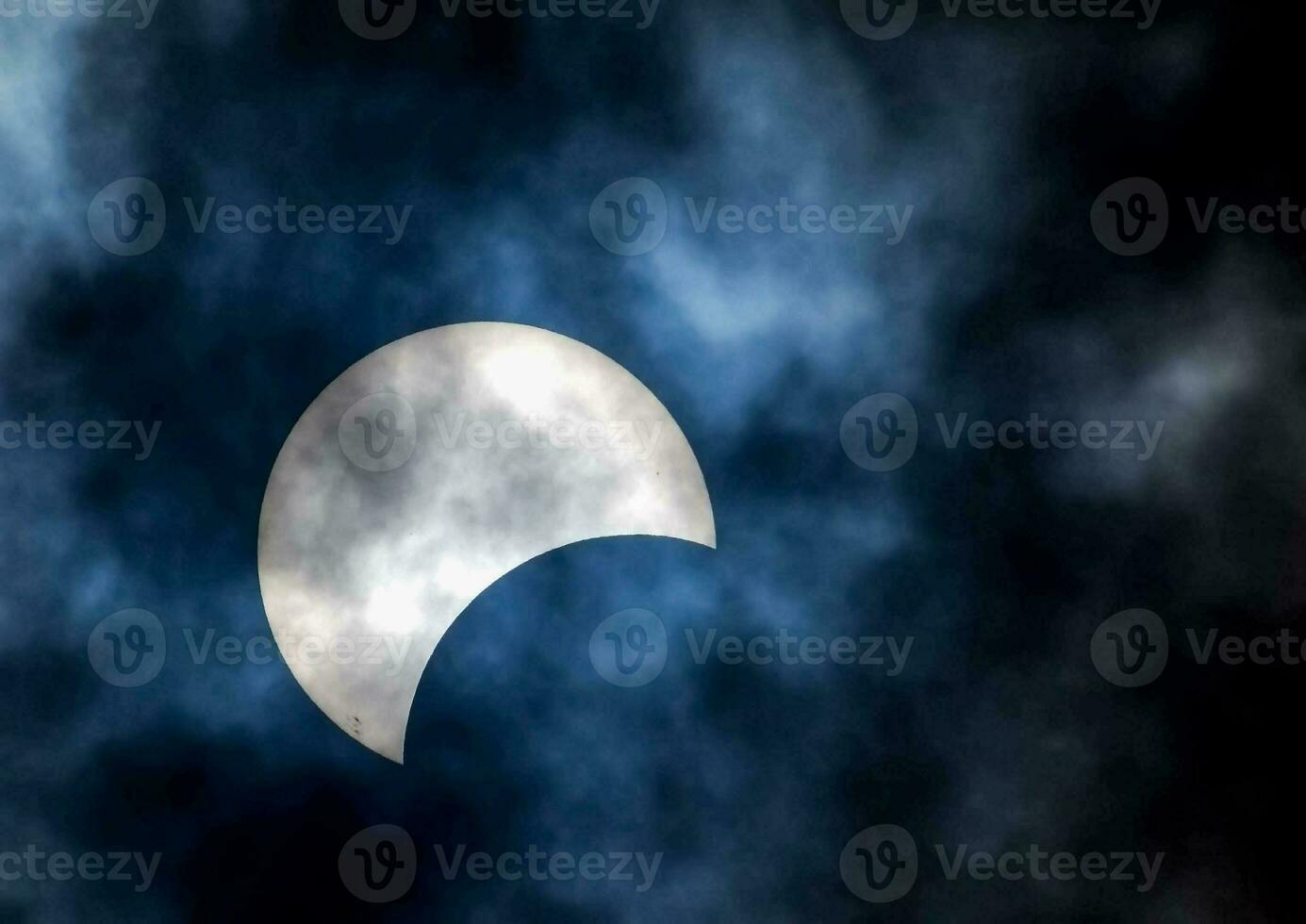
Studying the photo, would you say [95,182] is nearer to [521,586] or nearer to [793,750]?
[521,586]
